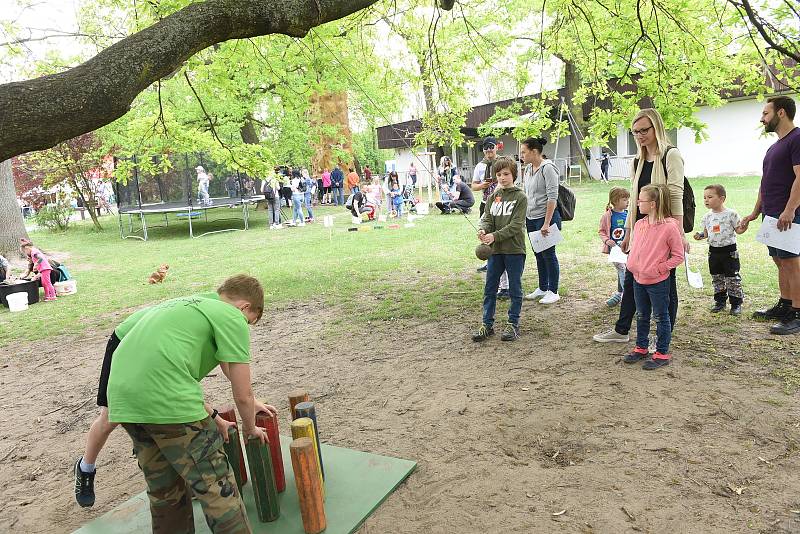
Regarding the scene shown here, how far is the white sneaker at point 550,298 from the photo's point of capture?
6.70m

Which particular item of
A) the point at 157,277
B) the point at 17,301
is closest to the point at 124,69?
the point at 17,301

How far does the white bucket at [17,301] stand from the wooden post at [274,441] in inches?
304

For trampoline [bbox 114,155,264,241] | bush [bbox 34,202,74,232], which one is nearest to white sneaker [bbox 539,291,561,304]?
trampoline [bbox 114,155,264,241]

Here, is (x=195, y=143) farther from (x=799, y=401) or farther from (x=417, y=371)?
(x=799, y=401)

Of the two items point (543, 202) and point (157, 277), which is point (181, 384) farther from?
point (157, 277)

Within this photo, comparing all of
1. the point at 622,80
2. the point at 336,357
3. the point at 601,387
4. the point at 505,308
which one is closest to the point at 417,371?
the point at 336,357

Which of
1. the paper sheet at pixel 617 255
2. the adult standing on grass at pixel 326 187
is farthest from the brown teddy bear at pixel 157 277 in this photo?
the adult standing on grass at pixel 326 187

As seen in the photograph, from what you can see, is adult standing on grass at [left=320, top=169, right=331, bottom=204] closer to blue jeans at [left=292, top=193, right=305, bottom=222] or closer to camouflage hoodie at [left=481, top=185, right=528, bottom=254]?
blue jeans at [left=292, top=193, right=305, bottom=222]

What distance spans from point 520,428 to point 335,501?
1357mm

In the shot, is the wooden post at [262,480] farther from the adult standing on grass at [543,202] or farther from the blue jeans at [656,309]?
the adult standing on grass at [543,202]

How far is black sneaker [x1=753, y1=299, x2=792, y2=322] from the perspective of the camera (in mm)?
5277

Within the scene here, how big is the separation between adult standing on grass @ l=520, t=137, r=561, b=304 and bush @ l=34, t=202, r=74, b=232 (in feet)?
70.2

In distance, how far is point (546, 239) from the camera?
6.34 m

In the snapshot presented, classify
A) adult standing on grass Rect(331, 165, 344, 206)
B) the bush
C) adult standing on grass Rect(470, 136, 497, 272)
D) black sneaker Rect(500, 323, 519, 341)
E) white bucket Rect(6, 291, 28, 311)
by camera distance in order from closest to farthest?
black sneaker Rect(500, 323, 519, 341)
adult standing on grass Rect(470, 136, 497, 272)
white bucket Rect(6, 291, 28, 311)
the bush
adult standing on grass Rect(331, 165, 344, 206)
